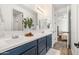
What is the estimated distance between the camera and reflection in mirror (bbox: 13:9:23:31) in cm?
156

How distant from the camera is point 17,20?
156 centimetres

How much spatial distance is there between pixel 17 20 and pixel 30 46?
1.32 ft

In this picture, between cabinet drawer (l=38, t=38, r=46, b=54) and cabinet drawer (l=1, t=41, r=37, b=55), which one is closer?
cabinet drawer (l=1, t=41, r=37, b=55)

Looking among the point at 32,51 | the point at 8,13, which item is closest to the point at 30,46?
the point at 32,51

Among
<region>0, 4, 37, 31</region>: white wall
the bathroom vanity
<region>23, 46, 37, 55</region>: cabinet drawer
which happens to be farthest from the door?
<region>0, 4, 37, 31</region>: white wall

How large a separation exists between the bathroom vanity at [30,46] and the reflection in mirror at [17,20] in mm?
172

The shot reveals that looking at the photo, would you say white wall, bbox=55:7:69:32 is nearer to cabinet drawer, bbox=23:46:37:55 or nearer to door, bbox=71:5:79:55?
door, bbox=71:5:79:55

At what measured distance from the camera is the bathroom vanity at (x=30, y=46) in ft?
4.07

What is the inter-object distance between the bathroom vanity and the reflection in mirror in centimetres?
17

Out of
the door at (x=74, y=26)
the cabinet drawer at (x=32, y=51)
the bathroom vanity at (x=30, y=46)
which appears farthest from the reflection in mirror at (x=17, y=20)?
the door at (x=74, y=26)

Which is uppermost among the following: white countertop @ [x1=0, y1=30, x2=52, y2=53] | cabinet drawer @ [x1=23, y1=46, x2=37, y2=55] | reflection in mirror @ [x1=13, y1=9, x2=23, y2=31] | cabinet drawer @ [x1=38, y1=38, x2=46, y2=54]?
reflection in mirror @ [x1=13, y1=9, x2=23, y2=31]

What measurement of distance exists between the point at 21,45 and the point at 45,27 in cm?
52
